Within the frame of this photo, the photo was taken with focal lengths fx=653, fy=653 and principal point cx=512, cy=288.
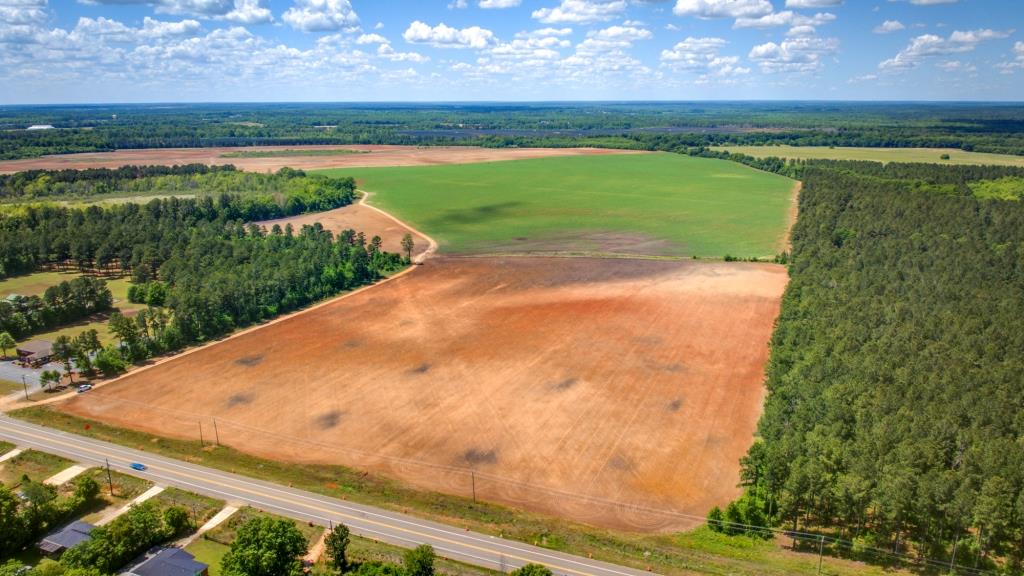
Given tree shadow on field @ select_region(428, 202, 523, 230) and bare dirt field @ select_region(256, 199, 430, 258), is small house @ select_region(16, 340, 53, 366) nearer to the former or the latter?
bare dirt field @ select_region(256, 199, 430, 258)

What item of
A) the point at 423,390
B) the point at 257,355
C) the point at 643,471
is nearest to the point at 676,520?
the point at 643,471

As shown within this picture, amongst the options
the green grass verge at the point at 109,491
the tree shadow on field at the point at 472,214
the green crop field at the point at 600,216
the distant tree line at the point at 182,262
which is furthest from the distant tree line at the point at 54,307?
the tree shadow on field at the point at 472,214

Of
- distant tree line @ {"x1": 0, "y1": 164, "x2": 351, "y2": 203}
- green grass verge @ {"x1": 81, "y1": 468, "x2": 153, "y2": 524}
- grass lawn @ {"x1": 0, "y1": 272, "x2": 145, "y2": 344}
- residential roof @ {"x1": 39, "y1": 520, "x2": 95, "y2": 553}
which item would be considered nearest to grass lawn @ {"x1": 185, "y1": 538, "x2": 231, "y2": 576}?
residential roof @ {"x1": 39, "y1": 520, "x2": 95, "y2": 553}

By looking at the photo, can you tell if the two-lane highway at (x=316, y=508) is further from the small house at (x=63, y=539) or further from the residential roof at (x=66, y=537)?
the small house at (x=63, y=539)

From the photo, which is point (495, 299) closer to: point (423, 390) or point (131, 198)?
point (423, 390)

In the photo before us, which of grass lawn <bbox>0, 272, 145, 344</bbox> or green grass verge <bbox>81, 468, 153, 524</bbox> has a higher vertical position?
grass lawn <bbox>0, 272, 145, 344</bbox>

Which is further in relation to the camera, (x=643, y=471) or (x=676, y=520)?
(x=643, y=471)
